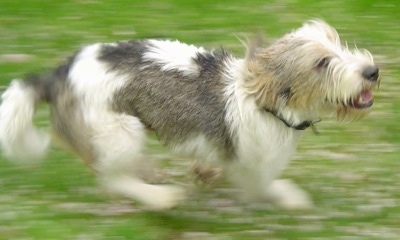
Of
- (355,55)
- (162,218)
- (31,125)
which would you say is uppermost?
(355,55)

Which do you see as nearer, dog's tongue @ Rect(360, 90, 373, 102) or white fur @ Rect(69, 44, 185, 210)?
dog's tongue @ Rect(360, 90, 373, 102)

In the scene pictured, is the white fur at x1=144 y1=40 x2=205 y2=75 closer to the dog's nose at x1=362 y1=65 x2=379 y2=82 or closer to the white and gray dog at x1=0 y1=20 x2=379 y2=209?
the white and gray dog at x1=0 y1=20 x2=379 y2=209

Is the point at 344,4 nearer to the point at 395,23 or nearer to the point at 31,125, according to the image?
the point at 395,23

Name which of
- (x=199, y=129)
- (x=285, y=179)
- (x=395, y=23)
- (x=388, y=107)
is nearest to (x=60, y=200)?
(x=199, y=129)

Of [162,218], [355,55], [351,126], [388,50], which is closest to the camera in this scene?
[355,55]

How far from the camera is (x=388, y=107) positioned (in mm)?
7289

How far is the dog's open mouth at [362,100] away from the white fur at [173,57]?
0.90 m

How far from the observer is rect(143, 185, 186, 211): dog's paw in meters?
5.53

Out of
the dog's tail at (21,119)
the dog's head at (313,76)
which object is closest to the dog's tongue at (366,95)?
the dog's head at (313,76)

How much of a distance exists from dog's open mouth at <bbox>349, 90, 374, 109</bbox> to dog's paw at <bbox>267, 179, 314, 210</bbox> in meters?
0.77

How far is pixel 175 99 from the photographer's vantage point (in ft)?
17.9

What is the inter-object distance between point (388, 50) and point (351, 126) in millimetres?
1496

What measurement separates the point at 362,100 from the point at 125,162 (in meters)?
1.34

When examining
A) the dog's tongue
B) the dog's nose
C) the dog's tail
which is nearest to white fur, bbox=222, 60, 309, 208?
the dog's tongue
